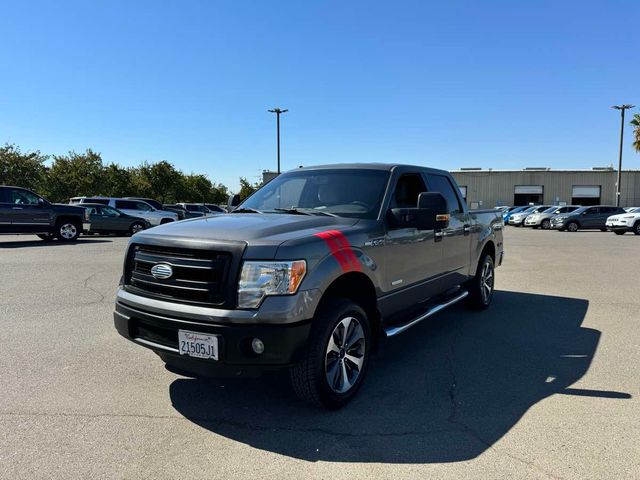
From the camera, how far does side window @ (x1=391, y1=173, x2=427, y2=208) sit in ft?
15.1

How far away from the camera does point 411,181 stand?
4969mm

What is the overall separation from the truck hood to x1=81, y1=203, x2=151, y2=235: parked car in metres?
18.9

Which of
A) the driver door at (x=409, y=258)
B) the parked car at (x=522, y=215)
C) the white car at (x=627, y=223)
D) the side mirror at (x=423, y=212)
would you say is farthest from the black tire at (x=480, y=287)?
the parked car at (x=522, y=215)

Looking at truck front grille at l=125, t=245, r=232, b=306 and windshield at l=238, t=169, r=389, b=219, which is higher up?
windshield at l=238, t=169, r=389, b=219

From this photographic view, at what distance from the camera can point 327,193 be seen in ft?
15.3

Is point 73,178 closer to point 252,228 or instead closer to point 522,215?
point 522,215

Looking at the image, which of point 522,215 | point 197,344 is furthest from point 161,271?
point 522,215

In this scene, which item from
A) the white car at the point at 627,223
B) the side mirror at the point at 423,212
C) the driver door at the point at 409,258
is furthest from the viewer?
the white car at the point at 627,223

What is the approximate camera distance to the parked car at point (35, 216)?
15.3m

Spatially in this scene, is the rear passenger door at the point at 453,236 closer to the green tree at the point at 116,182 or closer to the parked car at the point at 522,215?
the parked car at the point at 522,215

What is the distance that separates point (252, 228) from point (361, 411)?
5.24ft

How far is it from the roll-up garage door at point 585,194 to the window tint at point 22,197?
5682 cm

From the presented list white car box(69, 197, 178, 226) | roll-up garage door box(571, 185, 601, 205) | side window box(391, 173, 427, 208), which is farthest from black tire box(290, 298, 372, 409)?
roll-up garage door box(571, 185, 601, 205)

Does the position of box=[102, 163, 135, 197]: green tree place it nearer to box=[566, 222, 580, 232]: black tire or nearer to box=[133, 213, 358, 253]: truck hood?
box=[566, 222, 580, 232]: black tire
